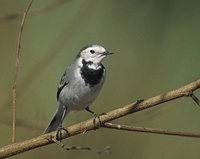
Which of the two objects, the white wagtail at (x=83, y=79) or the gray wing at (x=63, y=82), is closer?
the white wagtail at (x=83, y=79)

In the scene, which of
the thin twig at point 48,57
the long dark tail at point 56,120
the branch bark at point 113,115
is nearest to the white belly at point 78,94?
the long dark tail at point 56,120

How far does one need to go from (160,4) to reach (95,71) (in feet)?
3.84

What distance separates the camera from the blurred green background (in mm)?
3094

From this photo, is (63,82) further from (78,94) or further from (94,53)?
(94,53)

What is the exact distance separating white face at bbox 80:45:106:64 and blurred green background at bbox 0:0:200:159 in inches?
9.4

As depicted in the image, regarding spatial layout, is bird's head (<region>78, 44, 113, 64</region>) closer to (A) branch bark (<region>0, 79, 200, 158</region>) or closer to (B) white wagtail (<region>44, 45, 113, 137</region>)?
(B) white wagtail (<region>44, 45, 113, 137</region>)

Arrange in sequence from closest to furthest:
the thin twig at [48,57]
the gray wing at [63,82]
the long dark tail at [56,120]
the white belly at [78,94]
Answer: the thin twig at [48,57] < the white belly at [78,94] < the gray wing at [63,82] < the long dark tail at [56,120]

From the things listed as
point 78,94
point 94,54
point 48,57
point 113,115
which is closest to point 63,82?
point 78,94

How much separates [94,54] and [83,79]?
0.26m

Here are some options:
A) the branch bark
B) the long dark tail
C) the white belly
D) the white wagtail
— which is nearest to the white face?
the white wagtail

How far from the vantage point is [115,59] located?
3398 millimetres

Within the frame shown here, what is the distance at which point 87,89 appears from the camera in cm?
288

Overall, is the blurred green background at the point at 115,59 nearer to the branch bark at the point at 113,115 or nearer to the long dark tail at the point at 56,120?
the long dark tail at the point at 56,120

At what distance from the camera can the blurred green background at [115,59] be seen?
10.2 ft
